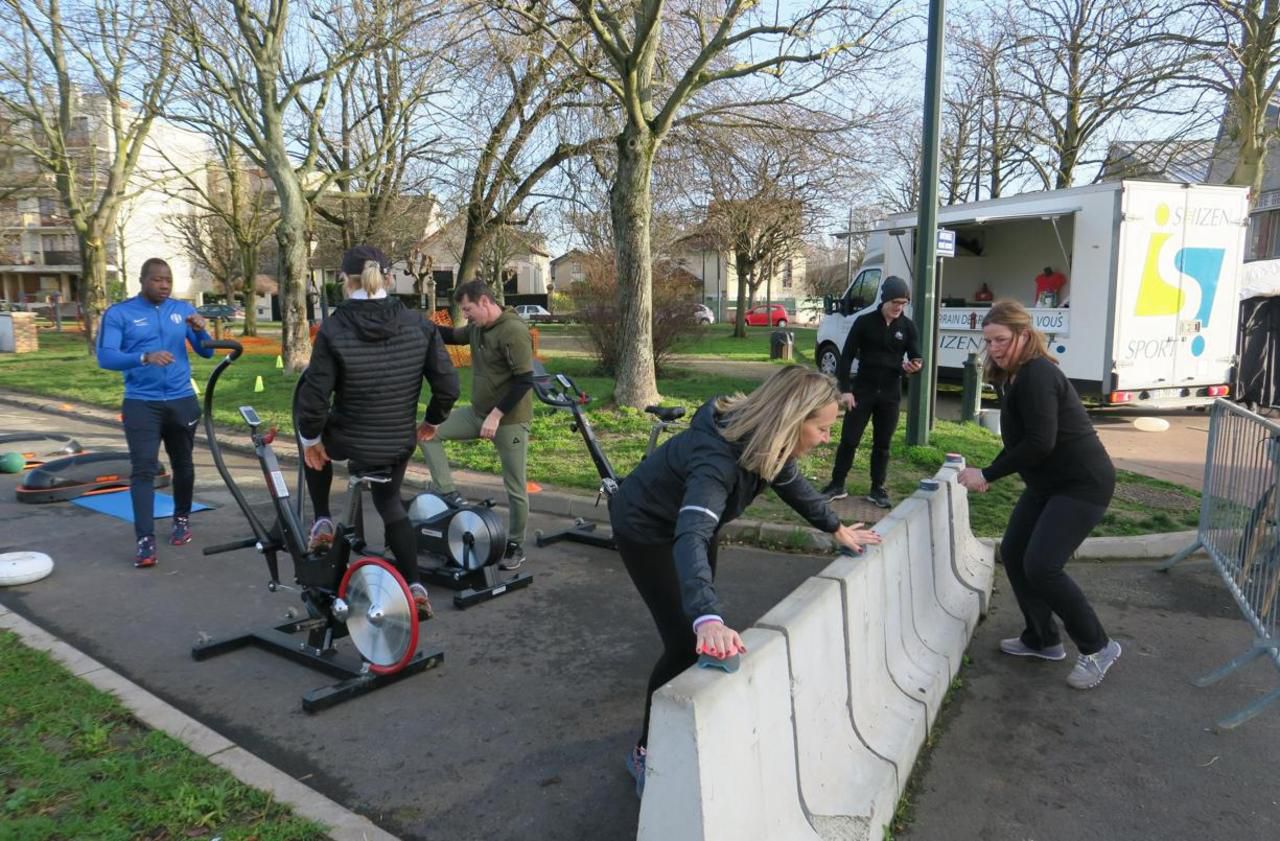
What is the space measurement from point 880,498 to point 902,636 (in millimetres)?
3351

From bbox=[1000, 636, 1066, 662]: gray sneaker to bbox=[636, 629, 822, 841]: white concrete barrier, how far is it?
8.10 ft

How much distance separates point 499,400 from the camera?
18.9 feet

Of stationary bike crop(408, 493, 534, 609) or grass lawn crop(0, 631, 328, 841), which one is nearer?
grass lawn crop(0, 631, 328, 841)

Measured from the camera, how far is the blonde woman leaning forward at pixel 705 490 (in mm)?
2645

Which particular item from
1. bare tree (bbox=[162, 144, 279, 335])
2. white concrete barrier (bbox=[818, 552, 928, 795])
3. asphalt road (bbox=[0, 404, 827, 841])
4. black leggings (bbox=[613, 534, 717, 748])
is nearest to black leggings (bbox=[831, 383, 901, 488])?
asphalt road (bbox=[0, 404, 827, 841])

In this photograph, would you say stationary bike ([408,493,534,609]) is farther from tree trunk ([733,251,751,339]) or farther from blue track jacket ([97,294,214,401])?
tree trunk ([733,251,751,339])

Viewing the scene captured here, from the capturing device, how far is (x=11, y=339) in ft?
83.0

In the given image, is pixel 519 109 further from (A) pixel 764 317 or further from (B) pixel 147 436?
(A) pixel 764 317

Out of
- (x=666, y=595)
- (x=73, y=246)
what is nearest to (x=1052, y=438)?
(x=666, y=595)

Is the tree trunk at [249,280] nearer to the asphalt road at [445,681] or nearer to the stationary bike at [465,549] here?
the asphalt road at [445,681]

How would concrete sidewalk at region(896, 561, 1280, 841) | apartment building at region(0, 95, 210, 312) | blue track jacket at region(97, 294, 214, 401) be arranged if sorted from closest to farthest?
concrete sidewalk at region(896, 561, 1280, 841) < blue track jacket at region(97, 294, 214, 401) < apartment building at region(0, 95, 210, 312)

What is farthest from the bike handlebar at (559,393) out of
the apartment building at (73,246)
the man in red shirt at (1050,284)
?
the apartment building at (73,246)

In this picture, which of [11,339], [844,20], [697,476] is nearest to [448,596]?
[697,476]

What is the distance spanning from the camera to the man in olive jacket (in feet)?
18.6
